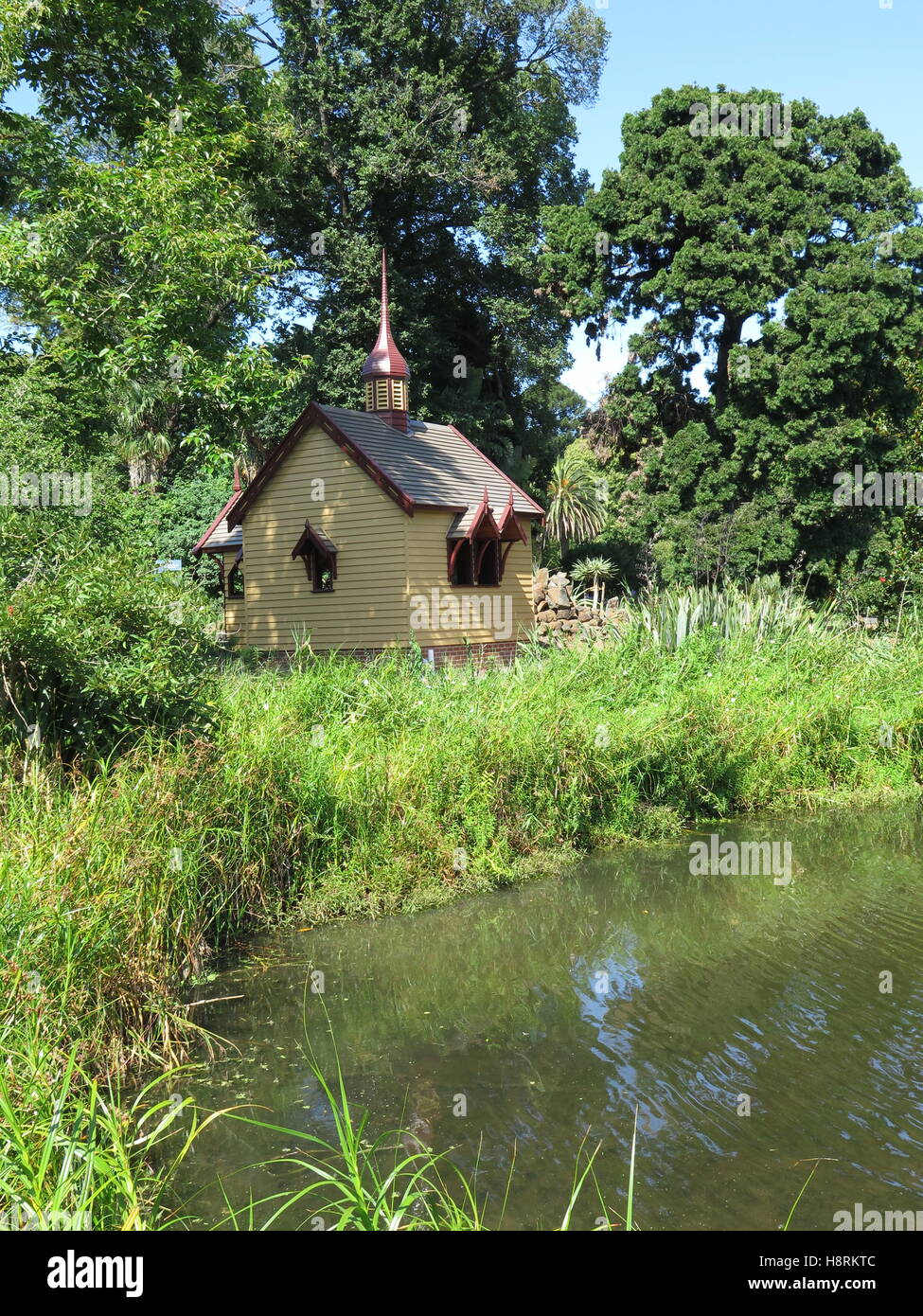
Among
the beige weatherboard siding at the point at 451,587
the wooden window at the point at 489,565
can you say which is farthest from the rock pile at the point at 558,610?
the wooden window at the point at 489,565

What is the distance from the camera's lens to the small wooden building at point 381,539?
21094mm

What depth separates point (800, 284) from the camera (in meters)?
26.6

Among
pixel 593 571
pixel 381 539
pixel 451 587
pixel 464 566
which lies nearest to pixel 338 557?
pixel 381 539

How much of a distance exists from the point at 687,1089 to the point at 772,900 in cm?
423

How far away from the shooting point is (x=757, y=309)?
26781 mm

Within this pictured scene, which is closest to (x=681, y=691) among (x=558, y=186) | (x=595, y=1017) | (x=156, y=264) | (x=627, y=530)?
(x=595, y=1017)

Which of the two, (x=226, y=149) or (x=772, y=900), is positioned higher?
(x=226, y=149)

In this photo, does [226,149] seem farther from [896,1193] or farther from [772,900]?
[896,1193]

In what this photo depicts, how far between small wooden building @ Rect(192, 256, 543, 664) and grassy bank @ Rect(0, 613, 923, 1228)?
658 cm

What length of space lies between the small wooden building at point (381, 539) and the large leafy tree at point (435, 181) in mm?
6829

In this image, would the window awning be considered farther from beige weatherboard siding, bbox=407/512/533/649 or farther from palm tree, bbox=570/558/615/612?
palm tree, bbox=570/558/615/612

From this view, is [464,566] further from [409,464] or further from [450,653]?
[409,464]

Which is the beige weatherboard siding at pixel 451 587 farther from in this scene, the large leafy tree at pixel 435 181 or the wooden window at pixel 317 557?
the large leafy tree at pixel 435 181

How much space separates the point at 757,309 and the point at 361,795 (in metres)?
22.0
